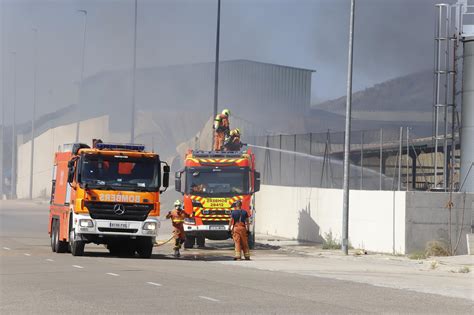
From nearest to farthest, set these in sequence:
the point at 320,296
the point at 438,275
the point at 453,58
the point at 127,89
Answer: the point at 320,296, the point at 438,275, the point at 453,58, the point at 127,89

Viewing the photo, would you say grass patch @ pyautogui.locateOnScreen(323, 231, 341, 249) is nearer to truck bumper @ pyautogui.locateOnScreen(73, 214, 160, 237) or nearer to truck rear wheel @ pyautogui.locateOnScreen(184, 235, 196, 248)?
truck rear wheel @ pyautogui.locateOnScreen(184, 235, 196, 248)

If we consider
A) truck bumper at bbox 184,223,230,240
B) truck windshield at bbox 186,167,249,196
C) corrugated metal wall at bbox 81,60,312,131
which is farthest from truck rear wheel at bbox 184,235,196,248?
corrugated metal wall at bbox 81,60,312,131

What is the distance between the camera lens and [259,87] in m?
82.5

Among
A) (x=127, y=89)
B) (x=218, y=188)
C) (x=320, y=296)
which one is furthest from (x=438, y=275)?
(x=127, y=89)

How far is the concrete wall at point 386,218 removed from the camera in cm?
3056

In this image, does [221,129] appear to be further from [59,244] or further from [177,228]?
[59,244]

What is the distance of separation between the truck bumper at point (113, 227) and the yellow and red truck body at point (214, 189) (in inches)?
261

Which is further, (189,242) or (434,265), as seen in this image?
(189,242)

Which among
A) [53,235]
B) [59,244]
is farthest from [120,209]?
[53,235]

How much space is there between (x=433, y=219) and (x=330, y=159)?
35.6 ft

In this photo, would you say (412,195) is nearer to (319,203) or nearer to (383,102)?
(319,203)

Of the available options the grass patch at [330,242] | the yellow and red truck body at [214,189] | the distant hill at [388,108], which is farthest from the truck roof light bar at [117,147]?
the distant hill at [388,108]

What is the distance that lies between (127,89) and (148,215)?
197ft

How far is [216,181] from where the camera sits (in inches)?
1328
